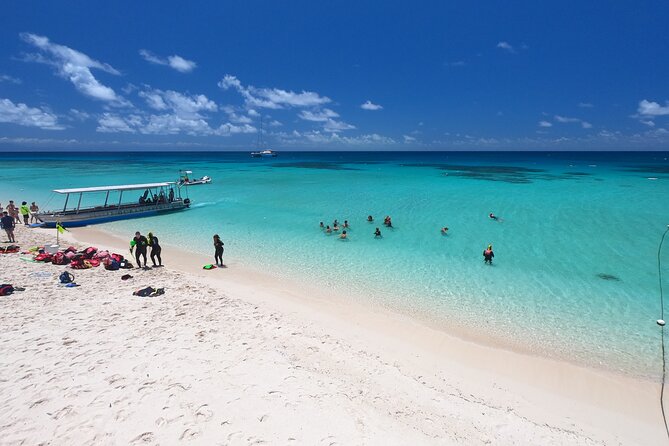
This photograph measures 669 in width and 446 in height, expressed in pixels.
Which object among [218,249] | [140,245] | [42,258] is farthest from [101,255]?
[218,249]

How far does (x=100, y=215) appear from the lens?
991 inches

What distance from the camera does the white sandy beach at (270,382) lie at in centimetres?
593

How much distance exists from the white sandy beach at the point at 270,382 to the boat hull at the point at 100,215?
14789 mm

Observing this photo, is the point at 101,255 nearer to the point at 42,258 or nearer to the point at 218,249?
the point at 42,258

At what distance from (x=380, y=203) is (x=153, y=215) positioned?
21.2 m

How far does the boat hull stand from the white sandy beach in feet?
48.5

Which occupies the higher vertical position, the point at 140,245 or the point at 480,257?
the point at 140,245

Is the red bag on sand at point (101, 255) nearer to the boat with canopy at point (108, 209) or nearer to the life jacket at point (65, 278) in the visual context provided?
the life jacket at point (65, 278)

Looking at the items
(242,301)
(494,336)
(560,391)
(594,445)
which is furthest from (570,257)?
(242,301)

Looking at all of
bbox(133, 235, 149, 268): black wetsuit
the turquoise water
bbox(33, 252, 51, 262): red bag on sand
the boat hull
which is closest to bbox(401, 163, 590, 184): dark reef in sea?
the turquoise water

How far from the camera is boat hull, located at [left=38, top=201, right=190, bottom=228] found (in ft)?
74.8

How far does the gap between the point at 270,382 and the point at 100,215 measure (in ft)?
81.5

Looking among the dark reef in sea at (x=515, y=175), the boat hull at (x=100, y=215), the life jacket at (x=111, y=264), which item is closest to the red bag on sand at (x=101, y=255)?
the life jacket at (x=111, y=264)

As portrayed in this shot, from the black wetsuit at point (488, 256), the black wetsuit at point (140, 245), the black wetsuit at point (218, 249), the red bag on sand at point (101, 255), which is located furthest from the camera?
the black wetsuit at point (488, 256)
